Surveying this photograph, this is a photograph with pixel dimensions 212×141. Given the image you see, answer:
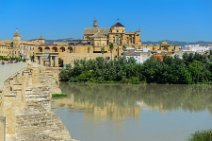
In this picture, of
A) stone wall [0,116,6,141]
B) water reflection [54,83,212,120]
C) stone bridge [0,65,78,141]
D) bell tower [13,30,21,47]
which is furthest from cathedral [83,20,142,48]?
stone wall [0,116,6,141]

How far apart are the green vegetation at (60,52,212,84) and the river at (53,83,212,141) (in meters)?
6.49

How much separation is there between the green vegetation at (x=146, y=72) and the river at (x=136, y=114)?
256 inches

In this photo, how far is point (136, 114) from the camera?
65.2 ft

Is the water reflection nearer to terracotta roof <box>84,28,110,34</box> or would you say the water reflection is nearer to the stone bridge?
the stone bridge

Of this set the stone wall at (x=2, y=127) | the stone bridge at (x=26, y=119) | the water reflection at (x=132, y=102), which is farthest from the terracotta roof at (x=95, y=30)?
the stone wall at (x=2, y=127)

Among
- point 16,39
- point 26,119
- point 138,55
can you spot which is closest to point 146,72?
point 138,55

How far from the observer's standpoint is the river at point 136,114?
46.5 ft

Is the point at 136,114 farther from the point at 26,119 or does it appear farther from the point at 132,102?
the point at 26,119

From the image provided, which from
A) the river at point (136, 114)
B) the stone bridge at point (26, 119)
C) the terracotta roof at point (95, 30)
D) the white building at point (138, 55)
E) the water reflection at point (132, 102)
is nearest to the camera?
the stone bridge at point (26, 119)

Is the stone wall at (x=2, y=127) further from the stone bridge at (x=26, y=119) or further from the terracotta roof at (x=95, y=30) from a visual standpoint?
the terracotta roof at (x=95, y=30)

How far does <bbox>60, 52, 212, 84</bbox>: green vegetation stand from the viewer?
37.9 metres

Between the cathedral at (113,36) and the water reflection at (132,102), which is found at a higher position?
the cathedral at (113,36)

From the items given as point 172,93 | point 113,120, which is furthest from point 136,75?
point 113,120

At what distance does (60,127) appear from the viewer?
6.75 metres
